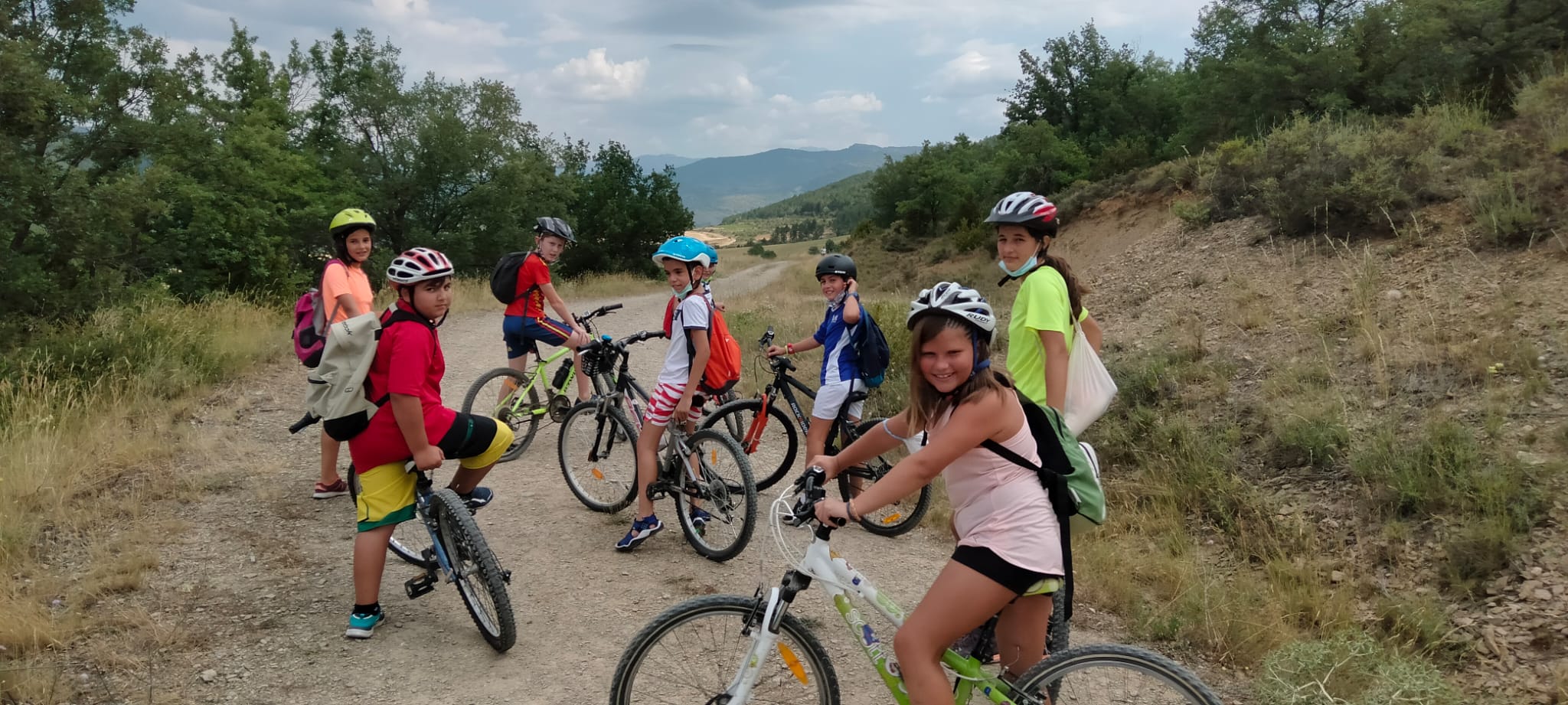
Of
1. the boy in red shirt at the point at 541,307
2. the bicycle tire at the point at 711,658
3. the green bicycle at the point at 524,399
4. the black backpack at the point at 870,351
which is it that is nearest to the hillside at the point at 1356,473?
the black backpack at the point at 870,351

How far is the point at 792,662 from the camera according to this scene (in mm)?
2914

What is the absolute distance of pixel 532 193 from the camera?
29.5 metres

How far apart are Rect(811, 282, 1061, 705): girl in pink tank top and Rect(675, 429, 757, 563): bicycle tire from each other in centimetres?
233

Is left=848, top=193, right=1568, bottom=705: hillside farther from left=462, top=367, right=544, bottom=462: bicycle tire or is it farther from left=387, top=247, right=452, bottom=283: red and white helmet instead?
left=462, top=367, right=544, bottom=462: bicycle tire

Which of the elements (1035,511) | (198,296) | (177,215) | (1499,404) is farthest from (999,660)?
(177,215)

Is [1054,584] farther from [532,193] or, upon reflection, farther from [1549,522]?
[532,193]

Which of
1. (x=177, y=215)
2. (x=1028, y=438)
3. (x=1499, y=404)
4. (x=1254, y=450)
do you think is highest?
(x=177, y=215)

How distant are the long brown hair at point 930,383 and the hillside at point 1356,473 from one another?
2282mm

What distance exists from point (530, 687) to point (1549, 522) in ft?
18.3

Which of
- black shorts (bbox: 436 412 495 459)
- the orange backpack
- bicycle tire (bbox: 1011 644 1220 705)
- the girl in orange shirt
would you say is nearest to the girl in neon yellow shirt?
bicycle tire (bbox: 1011 644 1220 705)

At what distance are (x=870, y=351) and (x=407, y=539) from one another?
3.43m

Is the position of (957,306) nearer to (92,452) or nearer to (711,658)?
(711,658)

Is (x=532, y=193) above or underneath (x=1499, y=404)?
above

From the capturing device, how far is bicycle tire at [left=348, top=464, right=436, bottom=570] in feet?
16.1
